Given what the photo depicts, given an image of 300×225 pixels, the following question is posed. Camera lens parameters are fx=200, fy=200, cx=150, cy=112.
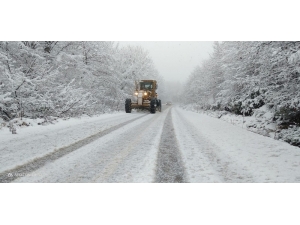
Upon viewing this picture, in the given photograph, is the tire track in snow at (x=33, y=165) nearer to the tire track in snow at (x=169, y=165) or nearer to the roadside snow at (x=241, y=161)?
the tire track in snow at (x=169, y=165)

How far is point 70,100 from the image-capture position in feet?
30.9

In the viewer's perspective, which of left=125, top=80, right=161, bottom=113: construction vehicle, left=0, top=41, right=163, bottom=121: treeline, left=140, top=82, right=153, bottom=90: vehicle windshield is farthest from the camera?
left=140, top=82, right=153, bottom=90: vehicle windshield

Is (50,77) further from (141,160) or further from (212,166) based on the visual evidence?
(212,166)

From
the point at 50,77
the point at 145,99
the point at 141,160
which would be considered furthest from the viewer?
the point at 145,99

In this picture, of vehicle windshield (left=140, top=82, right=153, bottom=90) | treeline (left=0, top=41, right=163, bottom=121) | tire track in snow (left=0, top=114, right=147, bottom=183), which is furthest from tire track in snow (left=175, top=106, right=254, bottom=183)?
vehicle windshield (left=140, top=82, right=153, bottom=90)

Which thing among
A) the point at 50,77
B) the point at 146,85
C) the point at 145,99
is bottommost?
the point at 145,99

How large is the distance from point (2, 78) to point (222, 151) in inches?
261

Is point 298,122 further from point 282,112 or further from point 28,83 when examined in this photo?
point 28,83

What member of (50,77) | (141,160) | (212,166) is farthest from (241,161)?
(50,77)

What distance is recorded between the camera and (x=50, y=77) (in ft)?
26.6

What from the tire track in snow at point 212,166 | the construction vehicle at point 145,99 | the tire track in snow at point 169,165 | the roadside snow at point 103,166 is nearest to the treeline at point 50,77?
the construction vehicle at point 145,99

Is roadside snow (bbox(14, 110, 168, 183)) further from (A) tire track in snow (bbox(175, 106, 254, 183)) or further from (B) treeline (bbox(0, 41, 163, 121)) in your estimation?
(B) treeline (bbox(0, 41, 163, 121))

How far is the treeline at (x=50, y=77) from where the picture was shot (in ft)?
21.7

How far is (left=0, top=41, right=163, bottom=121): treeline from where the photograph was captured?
6629 millimetres
